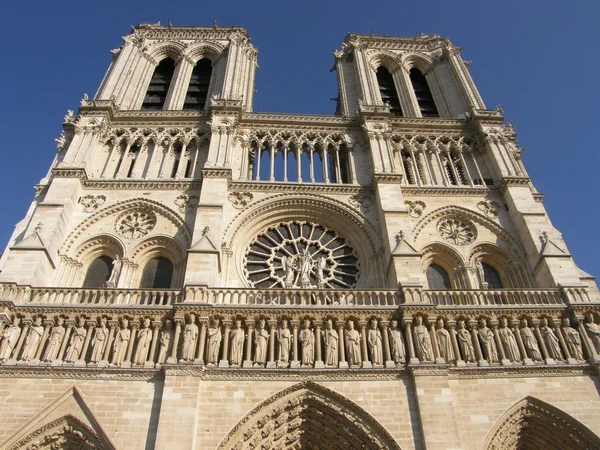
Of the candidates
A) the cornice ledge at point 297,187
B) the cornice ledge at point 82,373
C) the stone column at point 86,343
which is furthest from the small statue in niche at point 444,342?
the stone column at point 86,343

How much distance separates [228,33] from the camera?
22.7 m

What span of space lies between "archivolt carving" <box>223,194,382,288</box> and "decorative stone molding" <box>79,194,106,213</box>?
147 inches

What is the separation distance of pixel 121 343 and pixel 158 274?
3087mm

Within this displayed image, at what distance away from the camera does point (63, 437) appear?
10.2 m

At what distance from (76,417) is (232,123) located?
980 cm

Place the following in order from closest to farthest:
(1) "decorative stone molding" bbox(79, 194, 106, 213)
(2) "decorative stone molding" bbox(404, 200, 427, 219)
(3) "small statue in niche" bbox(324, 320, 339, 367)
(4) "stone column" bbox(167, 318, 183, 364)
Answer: (4) "stone column" bbox(167, 318, 183, 364)
(3) "small statue in niche" bbox(324, 320, 339, 367)
(1) "decorative stone molding" bbox(79, 194, 106, 213)
(2) "decorative stone molding" bbox(404, 200, 427, 219)

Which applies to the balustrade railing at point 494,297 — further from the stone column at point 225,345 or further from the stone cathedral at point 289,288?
the stone column at point 225,345

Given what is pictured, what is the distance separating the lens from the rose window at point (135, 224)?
14.5m

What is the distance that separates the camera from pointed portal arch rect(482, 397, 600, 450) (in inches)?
408

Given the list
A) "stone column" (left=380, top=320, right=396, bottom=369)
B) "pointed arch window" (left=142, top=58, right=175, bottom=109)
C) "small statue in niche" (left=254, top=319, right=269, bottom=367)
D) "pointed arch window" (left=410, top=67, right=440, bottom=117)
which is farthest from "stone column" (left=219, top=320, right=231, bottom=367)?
"pointed arch window" (left=410, top=67, right=440, bottom=117)

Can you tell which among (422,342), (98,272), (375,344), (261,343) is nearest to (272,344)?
(261,343)

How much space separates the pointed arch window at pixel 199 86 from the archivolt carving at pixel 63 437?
12.8 meters

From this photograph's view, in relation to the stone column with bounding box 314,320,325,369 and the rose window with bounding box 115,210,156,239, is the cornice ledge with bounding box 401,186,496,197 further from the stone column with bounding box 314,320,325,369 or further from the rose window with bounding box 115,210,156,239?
the rose window with bounding box 115,210,156,239

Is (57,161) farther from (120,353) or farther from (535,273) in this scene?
(535,273)
